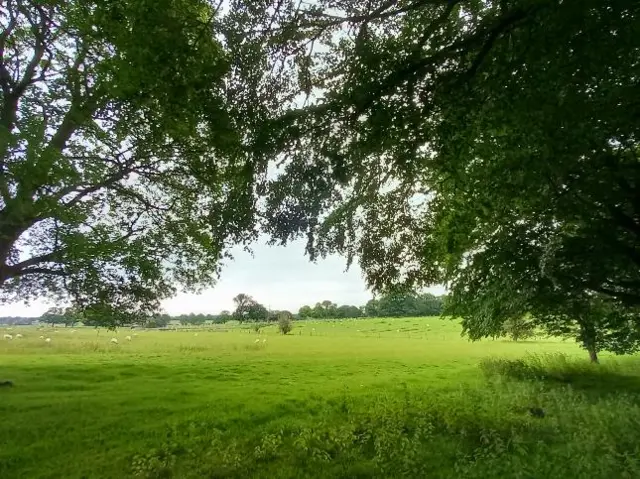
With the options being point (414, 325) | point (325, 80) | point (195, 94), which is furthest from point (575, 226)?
point (414, 325)

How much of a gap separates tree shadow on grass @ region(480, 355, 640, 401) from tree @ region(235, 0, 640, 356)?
33.9 feet

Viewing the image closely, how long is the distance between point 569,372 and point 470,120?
19512mm

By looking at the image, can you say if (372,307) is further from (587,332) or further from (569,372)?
(569,372)

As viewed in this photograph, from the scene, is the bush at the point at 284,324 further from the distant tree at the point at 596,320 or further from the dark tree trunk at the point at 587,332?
the dark tree trunk at the point at 587,332

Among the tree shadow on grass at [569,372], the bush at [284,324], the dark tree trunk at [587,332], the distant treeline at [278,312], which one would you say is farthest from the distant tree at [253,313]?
the bush at [284,324]

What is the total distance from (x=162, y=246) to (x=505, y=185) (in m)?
10.8

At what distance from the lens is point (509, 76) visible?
229 inches

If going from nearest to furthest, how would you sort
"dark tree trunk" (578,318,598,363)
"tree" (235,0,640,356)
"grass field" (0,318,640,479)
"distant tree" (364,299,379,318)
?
"tree" (235,0,640,356)
"grass field" (0,318,640,479)
"distant tree" (364,299,379,318)
"dark tree trunk" (578,318,598,363)

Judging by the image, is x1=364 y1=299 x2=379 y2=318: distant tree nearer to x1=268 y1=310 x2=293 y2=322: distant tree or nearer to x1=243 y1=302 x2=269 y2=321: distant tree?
x1=243 y1=302 x2=269 y2=321: distant tree

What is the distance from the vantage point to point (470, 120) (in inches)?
242

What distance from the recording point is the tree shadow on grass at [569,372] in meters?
17.6

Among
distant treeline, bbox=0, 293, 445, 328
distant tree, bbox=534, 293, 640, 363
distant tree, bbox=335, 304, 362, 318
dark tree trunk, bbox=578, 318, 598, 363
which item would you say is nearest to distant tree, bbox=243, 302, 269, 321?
distant treeline, bbox=0, 293, 445, 328

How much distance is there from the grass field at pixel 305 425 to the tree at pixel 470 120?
14.1ft

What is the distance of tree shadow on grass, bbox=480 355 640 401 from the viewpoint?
1762cm
